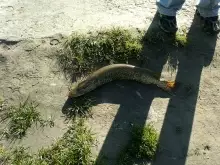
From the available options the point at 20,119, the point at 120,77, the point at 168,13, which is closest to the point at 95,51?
the point at 120,77

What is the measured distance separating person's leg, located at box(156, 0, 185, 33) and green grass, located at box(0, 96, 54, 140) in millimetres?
2146

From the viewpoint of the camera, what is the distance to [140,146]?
5613 mm

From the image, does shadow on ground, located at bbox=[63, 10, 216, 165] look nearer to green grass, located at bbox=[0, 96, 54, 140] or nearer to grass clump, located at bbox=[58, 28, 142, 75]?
grass clump, located at bbox=[58, 28, 142, 75]

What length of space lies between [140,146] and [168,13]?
196 centimetres

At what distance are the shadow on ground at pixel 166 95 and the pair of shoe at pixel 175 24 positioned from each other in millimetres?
105

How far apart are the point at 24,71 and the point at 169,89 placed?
200cm

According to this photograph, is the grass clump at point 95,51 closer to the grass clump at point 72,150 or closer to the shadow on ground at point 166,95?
the shadow on ground at point 166,95

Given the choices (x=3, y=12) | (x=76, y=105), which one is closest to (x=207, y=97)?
(x=76, y=105)

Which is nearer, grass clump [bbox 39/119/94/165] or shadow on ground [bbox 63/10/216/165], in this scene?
grass clump [bbox 39/119/94/165]

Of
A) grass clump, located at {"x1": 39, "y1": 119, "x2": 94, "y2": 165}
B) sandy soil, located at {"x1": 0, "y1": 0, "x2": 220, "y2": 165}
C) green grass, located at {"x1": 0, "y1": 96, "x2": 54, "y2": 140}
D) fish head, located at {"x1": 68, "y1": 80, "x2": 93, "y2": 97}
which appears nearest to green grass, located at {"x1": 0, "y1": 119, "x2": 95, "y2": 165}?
grass clump, located at {"x1": 39, "y1": 119, "x2": 94, "y2": 165}

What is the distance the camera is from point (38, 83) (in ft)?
20.4

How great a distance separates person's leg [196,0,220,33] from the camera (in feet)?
21.0

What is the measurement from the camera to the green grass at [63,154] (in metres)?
5.51

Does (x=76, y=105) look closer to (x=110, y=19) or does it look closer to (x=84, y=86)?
(x=84, y=86)
